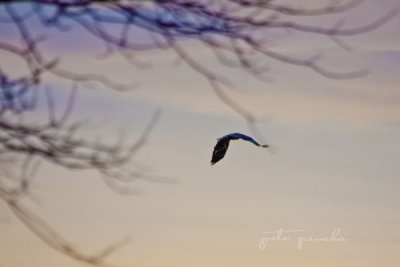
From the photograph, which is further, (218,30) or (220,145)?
(220,145)

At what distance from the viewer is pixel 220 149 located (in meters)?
8.27

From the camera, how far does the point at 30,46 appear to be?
586 centimetres

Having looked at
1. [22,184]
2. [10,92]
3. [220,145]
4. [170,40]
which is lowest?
[220,145]

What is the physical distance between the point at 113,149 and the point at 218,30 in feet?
3.18

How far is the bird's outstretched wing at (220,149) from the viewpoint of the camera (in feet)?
26.9

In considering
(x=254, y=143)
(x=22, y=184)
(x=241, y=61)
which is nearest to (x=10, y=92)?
(x=22, y=184)

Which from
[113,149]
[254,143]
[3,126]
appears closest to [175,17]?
[113,149]

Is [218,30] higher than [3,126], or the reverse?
[218,30]

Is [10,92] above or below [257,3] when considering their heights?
below

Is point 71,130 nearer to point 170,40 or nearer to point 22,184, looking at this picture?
point 22,184

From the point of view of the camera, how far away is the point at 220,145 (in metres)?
8.34

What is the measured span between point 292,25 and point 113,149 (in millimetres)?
1324

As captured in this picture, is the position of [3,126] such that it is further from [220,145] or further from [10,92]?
[220,145]

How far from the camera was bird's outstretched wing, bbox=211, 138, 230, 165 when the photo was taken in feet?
26.9
